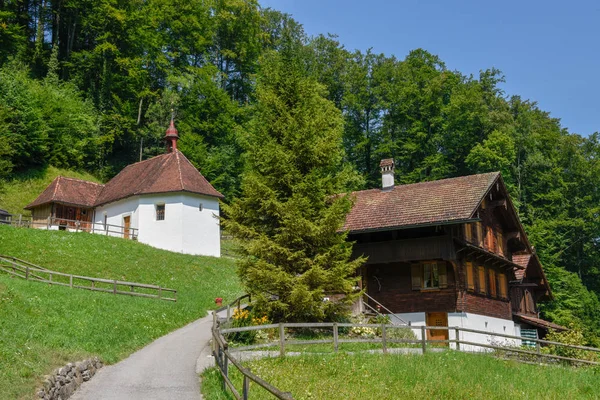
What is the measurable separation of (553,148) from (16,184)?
169 ft

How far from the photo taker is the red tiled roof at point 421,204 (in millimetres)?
26297

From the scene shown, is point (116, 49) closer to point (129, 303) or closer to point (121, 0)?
point (121, 0)

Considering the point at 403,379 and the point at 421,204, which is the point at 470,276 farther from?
the point at 403,379

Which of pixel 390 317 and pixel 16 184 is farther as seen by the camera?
pixel 16 184

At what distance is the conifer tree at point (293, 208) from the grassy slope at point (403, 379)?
4012 mm

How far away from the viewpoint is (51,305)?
65.1 feet

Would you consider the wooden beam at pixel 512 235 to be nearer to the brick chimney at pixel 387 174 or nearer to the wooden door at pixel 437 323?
the brick chimney at pixel 387 174

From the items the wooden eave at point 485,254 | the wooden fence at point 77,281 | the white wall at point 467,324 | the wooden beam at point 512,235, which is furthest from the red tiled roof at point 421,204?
the wooden fence at point 77,281

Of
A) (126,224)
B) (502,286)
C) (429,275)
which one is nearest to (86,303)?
(429,275)

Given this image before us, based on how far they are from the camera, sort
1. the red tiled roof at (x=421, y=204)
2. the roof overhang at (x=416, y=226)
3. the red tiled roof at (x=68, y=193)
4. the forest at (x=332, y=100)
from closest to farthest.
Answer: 1. the roof overhang at (x=416, y=226)
2. the red tiled roof at (x=421, y=204)
3. the red tiled roof at (x=68, y=193)
4. the forest at (x=332, y=100)

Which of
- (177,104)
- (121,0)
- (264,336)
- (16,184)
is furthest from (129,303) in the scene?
(121,0)

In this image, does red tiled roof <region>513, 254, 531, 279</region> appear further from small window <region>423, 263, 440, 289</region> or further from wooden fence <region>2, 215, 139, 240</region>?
wooden fence <region>2, 215, 139, 240</region>

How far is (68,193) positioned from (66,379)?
35616 millimetres

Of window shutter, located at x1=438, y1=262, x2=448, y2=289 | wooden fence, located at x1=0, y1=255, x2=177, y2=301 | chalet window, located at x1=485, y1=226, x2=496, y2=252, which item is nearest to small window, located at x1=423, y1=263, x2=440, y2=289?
window shutter, located at x1=438, y1=262, x2=448, y2=289
